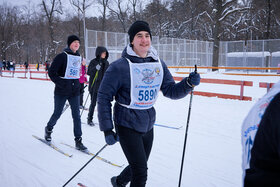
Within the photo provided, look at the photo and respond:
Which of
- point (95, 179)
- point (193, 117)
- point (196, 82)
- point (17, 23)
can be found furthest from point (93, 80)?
point (17, 23)

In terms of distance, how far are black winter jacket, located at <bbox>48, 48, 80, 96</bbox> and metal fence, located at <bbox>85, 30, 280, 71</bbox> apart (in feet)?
54.7

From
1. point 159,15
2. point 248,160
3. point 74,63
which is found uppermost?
point 159,15

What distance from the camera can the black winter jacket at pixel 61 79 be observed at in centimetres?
412

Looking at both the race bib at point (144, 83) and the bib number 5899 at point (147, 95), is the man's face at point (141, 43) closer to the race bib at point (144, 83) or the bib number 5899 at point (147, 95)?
the race bib at point (144, 83)

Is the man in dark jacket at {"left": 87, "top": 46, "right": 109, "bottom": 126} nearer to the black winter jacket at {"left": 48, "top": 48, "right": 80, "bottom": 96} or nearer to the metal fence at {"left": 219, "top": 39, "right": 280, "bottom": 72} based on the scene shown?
the black winter jacket at {"left": 48, "top": 48, "right": 80, "bottom": 96}

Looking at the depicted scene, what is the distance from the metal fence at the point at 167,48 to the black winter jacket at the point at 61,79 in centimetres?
1682

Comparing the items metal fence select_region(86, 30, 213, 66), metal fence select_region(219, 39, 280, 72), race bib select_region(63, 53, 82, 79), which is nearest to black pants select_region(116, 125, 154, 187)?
race bib select_region(63, 53, 82, 79)

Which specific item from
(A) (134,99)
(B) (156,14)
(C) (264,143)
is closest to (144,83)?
(A) (134,99)

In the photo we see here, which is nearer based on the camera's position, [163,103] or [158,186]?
[158,186]

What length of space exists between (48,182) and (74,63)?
2153mm

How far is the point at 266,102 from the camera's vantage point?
93 centimetres

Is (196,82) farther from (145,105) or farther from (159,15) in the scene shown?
(159,15)

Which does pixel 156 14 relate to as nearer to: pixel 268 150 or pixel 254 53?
pixel 254 53

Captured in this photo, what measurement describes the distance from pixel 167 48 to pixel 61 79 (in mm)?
22466
